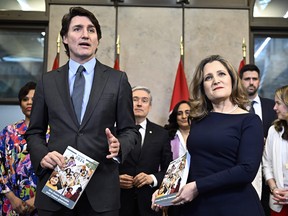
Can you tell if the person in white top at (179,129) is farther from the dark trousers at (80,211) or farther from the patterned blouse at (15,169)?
the dark trousers at (80,211)

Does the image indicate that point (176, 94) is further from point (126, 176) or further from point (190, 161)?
point (190, 161)

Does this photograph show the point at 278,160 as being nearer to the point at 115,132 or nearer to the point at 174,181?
the point at 174,181

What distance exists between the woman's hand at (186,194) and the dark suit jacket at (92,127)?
0.87 ft

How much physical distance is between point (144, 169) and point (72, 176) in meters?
1.55

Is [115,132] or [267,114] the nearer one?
[115,132]

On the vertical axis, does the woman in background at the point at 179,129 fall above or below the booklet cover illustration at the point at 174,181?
above

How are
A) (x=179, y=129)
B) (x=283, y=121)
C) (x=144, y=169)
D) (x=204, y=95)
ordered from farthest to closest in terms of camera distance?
(x=179, y=129), (x=283, y=121), (x=144, y=169), (x=204, y=95)

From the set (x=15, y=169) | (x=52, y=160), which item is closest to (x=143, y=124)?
(x=15, y=169)

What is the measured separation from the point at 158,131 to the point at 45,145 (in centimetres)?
162

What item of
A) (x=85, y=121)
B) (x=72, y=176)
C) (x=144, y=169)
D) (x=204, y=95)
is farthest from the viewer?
(x=144, y=169)

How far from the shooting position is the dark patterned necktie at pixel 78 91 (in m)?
1.79

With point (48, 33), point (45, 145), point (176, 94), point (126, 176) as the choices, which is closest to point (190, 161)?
point (45, 145)

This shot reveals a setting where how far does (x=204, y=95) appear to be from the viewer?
2.17m

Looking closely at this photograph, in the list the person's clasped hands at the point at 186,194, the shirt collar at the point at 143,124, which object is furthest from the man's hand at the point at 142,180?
the person's clasped hands at the point at 186,194
